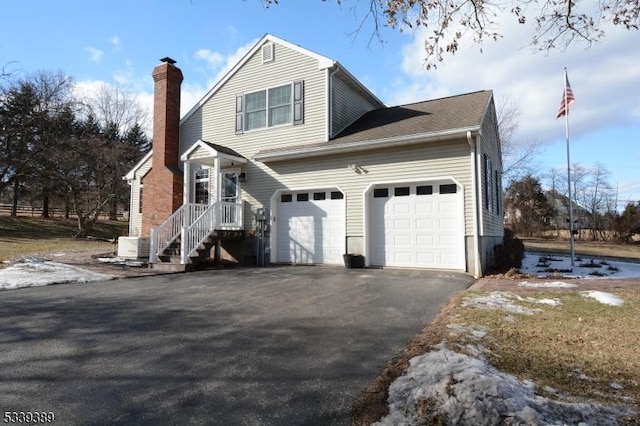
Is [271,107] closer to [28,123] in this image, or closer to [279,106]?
[279,106]

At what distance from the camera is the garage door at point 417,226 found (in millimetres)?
10703

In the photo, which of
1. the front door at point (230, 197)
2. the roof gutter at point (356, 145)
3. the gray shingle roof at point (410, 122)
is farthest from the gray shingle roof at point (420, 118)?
the front door at point (230, 197)

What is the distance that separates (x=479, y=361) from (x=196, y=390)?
253 centimetres

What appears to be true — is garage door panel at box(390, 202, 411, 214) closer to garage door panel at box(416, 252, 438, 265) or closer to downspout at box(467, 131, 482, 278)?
garage door panel at box(416, 252, 438, 265)

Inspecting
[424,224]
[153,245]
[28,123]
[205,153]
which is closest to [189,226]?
[153,245]

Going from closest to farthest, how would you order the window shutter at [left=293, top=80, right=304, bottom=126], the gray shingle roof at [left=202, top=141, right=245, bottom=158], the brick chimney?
the gray shingle roof at [left=202, top=141, right=245, bottom=158] → the window shutter at [left=293, top=80, right=304, bottom=126] → the brick chimney

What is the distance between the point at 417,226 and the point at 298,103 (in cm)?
598

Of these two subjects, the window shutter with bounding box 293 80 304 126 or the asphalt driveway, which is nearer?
the asphalt driveway

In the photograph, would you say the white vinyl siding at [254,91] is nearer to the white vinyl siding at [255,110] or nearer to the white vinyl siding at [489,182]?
the white vinyl siding at [255,110]

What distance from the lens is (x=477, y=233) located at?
1025cm

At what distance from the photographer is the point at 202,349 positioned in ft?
14.2

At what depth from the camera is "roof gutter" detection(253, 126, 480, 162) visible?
10.3m

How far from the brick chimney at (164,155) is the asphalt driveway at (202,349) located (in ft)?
22.5

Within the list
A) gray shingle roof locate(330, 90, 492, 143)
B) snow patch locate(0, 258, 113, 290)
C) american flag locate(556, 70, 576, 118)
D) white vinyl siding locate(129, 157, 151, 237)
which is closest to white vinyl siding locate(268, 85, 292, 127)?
gray shingle roof locate(330, 90, 492, 143)
